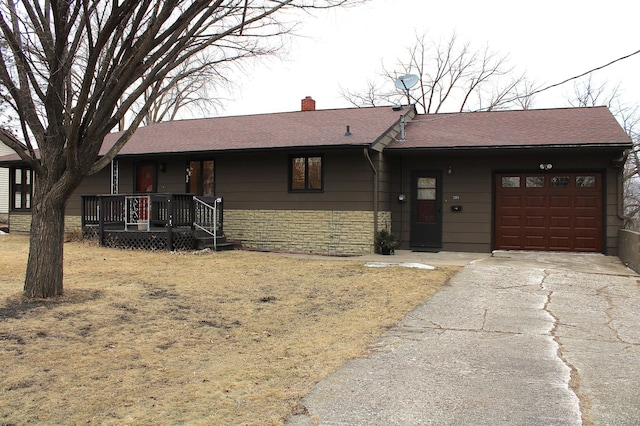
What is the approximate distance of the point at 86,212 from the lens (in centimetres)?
1458

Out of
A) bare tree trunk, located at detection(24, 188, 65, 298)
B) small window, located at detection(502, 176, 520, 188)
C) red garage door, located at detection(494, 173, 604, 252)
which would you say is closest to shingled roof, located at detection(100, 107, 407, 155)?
small window, located at detection(502, 176, 520, 188)

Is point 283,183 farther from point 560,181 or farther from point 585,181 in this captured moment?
point 585,181

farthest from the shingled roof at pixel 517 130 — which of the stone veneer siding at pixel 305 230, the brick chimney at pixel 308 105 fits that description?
the brick chimney at pixel 308 105

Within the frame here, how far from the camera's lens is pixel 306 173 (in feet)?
45.3

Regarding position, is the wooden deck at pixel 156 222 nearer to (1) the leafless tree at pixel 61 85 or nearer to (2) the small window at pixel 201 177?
→ (2) the small window at pixel 201 177

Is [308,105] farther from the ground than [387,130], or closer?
farther from the ground

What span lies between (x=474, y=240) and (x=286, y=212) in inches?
196

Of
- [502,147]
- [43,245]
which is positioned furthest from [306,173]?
[43,245]

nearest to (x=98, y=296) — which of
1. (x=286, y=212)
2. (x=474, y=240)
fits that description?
(x=286, y=212)

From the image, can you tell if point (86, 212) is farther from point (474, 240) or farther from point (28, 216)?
point (474, 240)

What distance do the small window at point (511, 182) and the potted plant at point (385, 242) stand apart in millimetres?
3227

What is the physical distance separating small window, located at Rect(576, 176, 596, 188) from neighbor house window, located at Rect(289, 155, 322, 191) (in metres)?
6.41

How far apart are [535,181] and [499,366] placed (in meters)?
9.75

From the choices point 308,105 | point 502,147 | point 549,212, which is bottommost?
point 549,212
